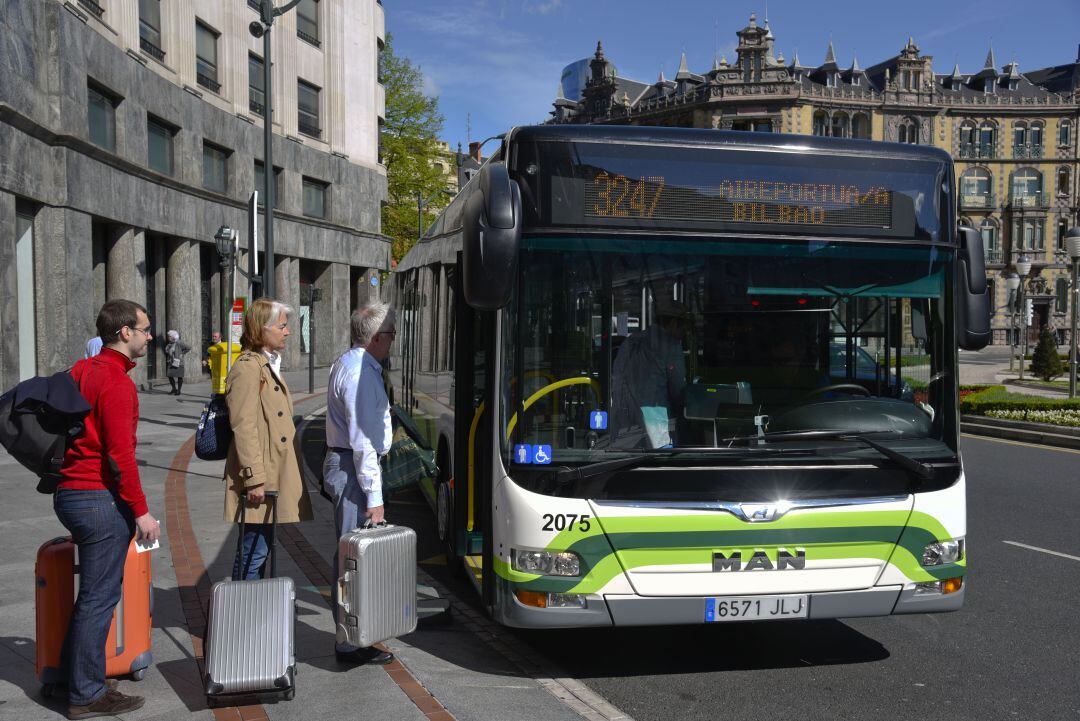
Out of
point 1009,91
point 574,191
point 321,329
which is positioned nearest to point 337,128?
point 321,329

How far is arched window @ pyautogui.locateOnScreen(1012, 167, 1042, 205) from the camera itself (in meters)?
82.7

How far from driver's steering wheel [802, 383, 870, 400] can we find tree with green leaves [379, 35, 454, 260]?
41554 millimetres

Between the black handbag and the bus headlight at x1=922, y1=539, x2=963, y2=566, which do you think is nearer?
the black handbag

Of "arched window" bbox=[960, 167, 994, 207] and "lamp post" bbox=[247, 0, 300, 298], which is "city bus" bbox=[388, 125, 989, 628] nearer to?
"lamp post" bbox=[247, 0, 300, 298]

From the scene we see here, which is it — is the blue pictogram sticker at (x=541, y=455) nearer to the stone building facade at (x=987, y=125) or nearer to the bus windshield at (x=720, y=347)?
the bus windshield at (x=720, y=347)

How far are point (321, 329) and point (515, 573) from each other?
35.5m

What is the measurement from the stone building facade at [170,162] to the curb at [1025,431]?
1744 centimetres

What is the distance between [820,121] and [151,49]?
61.8 m

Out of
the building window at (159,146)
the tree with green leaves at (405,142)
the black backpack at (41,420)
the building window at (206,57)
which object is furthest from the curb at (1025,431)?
the tree with green leaves at (405,142)

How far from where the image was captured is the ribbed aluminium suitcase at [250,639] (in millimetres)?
4352

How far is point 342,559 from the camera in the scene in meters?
4.88

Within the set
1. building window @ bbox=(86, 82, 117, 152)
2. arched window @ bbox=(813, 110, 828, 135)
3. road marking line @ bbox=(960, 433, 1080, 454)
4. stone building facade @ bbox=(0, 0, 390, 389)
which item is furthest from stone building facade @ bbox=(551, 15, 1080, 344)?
road marking line @ bbox=(960, 433, 1080, 454)

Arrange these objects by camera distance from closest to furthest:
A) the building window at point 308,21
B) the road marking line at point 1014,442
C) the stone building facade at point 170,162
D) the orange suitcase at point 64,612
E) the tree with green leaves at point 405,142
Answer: the orange suitcase at point 64,612 → the road marking line at point 1014,442 → the stone building facade at point 170,162 → the building window at point 308,21 → the tree with green leaves at point 405,142

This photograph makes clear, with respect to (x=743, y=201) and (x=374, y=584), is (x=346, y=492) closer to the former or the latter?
(x=374, y=584)
